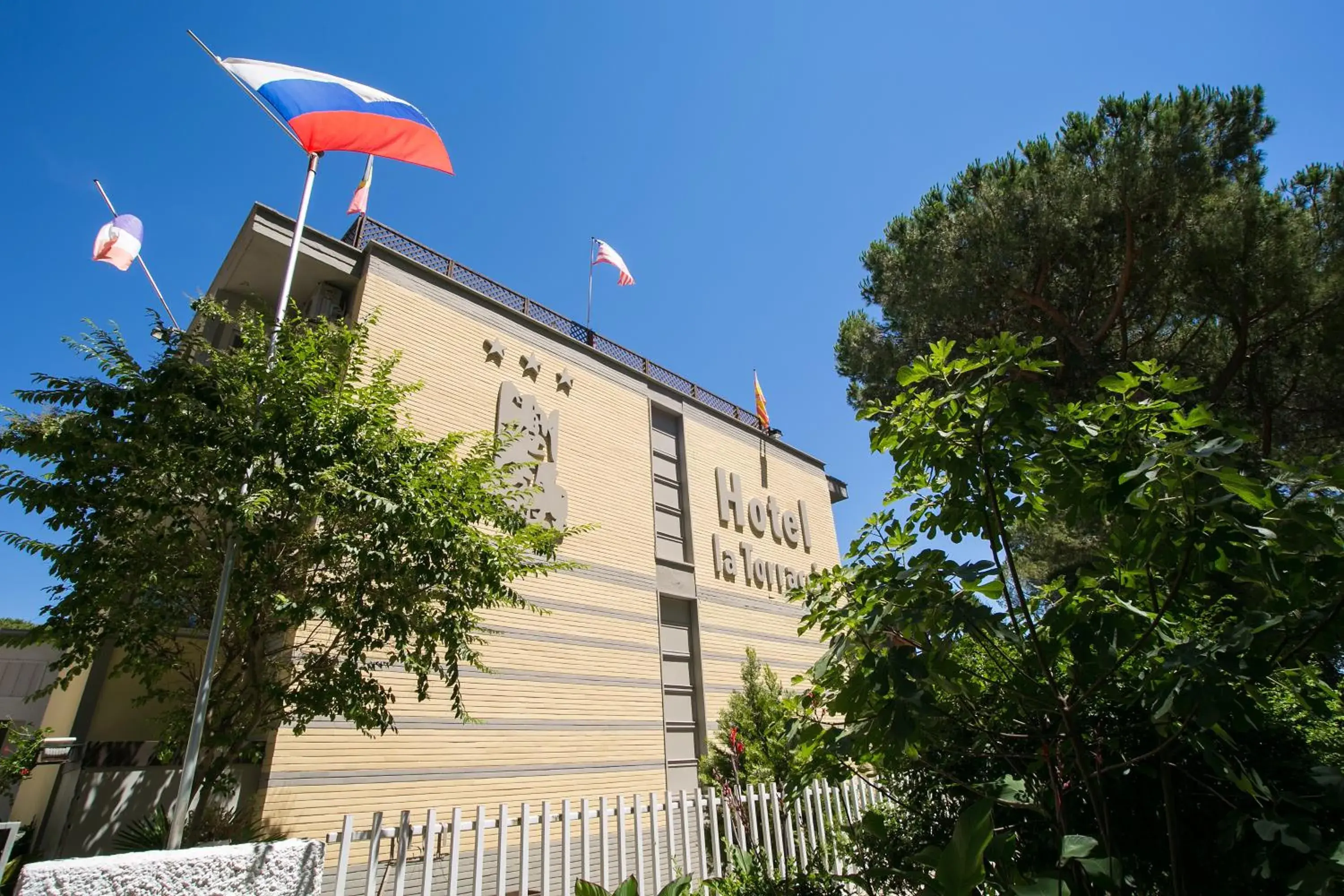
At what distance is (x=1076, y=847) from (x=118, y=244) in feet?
40.3

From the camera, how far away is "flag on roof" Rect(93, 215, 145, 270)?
887 centimetres

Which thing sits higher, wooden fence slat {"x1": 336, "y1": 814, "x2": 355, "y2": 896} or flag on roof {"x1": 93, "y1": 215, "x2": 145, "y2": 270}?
flag on roof {"x1": 93, "y1": 215, "x2": 145, "y2": 270}

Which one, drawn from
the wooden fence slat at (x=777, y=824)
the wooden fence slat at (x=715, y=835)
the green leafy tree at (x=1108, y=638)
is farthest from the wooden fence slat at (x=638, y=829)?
the green leafy tree at (x=1108, y=638)

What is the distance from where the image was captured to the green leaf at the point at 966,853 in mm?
2086

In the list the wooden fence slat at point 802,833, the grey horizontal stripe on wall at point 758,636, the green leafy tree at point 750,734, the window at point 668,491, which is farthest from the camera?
the window at point 668,491

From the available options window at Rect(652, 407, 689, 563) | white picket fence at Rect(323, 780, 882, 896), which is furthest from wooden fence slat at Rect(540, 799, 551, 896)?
window at Rect(652, 407, 689, 563)

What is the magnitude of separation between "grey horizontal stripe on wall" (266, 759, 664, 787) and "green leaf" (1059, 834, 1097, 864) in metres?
8.71

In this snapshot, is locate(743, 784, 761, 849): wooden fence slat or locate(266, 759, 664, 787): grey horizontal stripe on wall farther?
locate(266, 759, 664, 787): grey horizontal stripe on wall

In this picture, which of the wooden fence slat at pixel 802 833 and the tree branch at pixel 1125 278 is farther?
the tree branch at pixel 1125 278

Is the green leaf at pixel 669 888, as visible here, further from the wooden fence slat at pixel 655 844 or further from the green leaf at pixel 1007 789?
the wooden fence slat at pixel 655 844

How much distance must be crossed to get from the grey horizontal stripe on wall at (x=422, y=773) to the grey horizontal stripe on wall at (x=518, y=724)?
53 cm

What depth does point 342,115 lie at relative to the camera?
6.97 m

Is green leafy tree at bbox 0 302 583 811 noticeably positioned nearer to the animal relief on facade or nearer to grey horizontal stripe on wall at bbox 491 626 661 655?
grey horizontal stripe on wall at bbox 491 626 661 655

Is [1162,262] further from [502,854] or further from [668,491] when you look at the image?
[502,854]
